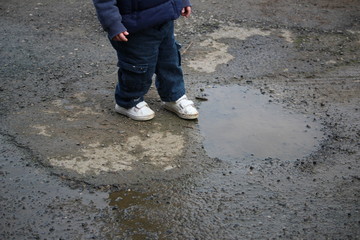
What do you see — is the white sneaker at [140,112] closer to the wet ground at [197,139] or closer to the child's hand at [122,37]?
the wet ground at [197,139]

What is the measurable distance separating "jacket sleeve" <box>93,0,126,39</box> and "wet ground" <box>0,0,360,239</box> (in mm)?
748

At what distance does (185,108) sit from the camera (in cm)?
359

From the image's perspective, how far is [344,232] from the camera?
8.48ft

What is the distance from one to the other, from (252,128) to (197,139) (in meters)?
0.43

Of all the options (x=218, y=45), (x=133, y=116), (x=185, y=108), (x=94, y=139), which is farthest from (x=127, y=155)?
(x=218, y=45)

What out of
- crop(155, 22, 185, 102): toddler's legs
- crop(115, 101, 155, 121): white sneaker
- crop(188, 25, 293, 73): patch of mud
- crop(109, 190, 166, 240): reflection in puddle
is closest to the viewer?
crop(109, 190, 166, 240): reflection in puddle

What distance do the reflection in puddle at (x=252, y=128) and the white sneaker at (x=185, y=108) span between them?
8 centimetres

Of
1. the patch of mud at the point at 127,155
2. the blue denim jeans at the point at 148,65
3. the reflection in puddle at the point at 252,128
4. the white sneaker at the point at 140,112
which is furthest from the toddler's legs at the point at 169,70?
the patch of mud at the point at 127,155

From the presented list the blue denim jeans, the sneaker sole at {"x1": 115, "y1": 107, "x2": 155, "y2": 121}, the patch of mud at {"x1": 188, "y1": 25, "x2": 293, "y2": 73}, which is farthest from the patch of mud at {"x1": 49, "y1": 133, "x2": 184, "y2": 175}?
the patch of mud at {"x1": 188, "y1": 25, "x2": 293, "y2": 73}

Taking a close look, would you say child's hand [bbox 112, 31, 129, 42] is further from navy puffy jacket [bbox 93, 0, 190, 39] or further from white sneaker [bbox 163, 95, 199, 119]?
white sneaker [bbox 163, 95, 199, 119]

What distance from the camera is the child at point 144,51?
3113 mm

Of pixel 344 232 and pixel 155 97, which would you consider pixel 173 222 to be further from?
pixel 155 97

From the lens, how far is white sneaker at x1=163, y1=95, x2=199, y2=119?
11.8 ft

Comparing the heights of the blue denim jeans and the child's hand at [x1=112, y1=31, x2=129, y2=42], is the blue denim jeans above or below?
below
